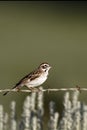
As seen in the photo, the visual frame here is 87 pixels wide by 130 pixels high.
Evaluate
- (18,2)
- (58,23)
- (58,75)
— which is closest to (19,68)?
(58,75)

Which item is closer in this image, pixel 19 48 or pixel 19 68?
pixel 19 68

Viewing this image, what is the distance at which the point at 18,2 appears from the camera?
23328 mm

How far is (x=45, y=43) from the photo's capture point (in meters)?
19.2

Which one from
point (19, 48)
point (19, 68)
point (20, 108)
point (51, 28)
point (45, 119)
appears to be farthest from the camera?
point (51, 28)

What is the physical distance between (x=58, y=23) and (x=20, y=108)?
7.91m

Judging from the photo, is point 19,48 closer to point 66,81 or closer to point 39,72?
point 66,81

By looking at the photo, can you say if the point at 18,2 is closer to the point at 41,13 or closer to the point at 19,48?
the point at 41,13

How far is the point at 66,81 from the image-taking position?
15.2m

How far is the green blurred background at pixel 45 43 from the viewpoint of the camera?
15.3 metres

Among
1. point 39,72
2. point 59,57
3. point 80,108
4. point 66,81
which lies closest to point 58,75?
point 66,81

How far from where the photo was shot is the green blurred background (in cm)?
1532

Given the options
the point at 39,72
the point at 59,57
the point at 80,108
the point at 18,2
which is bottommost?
the point at 80,108

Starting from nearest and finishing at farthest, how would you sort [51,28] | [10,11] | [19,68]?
[19,68] → [51,28] → [10,11]

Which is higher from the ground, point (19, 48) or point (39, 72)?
point (19, 48)
